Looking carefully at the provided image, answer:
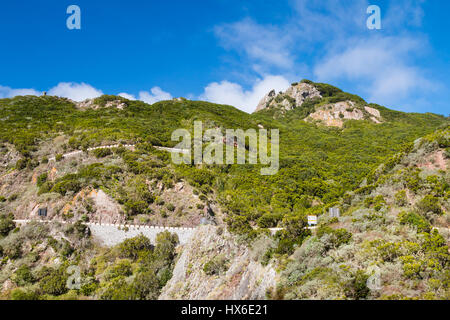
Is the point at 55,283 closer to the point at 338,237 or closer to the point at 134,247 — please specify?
the point at 134,247

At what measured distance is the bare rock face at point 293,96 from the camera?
88.7 m

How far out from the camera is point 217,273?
2073 centimetres

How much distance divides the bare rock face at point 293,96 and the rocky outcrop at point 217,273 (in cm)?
7190

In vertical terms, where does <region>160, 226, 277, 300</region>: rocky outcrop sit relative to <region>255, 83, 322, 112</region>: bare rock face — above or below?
below

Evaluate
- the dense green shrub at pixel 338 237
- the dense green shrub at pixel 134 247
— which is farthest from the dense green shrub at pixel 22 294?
the dense green shrub at pixel 338 237

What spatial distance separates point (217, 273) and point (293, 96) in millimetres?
81034

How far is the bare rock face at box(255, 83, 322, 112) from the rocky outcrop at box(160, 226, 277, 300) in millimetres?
71896

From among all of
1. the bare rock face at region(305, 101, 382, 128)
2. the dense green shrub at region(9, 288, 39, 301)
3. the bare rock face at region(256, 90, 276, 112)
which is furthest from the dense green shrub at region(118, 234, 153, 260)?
the bare rock face at region(256, 90, 276, 112)

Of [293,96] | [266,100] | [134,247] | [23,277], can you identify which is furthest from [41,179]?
[266,100]

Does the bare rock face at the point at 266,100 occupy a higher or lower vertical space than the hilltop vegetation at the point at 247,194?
higher

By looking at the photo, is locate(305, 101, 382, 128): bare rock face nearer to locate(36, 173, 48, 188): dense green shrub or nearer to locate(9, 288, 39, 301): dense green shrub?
locate(36, 173, 48, 188): dense green shrub

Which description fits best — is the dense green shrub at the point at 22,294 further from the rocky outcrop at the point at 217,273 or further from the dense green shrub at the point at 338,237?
the dense green shrub at the point at 338,237

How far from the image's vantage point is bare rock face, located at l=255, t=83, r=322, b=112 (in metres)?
88.7
